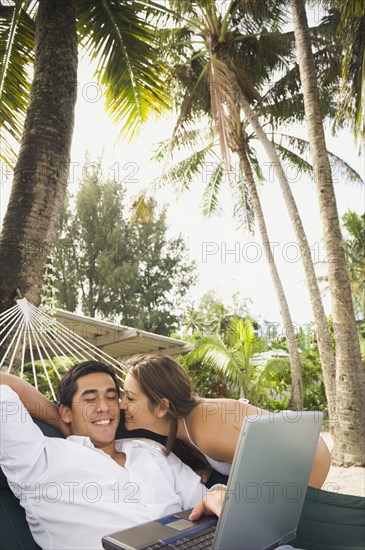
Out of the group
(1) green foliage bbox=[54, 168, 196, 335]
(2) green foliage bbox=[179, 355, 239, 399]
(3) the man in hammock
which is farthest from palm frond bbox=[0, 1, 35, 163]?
(1) green foliage bbox=[54, 168, 196, 335]

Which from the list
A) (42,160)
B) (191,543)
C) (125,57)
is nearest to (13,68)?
(125,57)

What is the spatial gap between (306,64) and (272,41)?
3.23m

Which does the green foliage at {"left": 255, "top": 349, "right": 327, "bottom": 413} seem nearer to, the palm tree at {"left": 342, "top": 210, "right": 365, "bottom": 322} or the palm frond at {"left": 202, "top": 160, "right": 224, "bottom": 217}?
the palm frond at {"left": 202, "top": 160, "right": 224, "bottom": 217}

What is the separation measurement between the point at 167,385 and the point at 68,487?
1.30 feet

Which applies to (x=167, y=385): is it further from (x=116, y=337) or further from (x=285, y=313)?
(x=285, y=313)

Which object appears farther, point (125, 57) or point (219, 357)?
point (219, 357)

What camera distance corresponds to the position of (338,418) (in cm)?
512

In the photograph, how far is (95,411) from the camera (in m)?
1.47

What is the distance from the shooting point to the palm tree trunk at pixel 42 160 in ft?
8.14

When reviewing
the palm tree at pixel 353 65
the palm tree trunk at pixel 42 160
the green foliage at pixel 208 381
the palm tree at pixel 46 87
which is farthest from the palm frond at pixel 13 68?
the green foliage at pixel 208 381

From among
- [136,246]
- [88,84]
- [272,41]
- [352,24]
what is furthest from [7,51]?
[136,246]

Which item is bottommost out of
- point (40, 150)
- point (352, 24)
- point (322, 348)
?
point (322, 348)

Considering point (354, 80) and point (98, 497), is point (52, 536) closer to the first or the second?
point (98, 497)

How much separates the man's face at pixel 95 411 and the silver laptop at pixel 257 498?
0.36 metres
